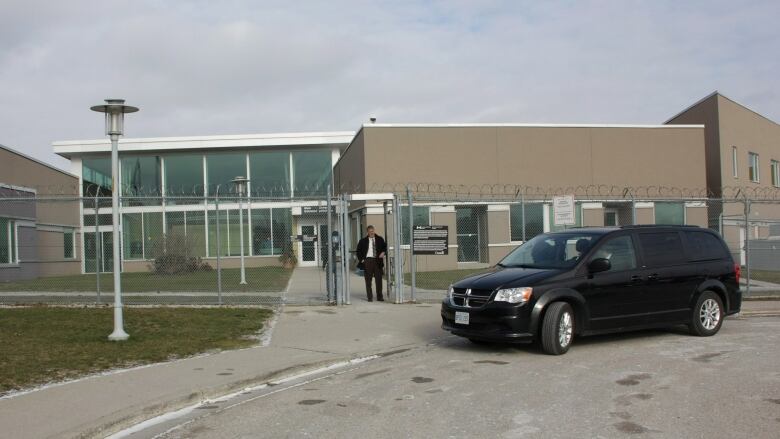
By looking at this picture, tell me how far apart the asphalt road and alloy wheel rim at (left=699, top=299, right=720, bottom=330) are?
2.40 feet

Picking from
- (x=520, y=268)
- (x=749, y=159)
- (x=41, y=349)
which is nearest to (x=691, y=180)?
(x=749, y=159)

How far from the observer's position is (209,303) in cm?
1451

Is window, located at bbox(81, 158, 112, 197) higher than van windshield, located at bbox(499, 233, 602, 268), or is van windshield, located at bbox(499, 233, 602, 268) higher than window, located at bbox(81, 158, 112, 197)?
window, located at bbox(81, 158, 112, 197)

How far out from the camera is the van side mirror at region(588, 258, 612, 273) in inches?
361

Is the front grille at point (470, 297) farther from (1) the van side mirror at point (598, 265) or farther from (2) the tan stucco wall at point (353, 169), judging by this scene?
(2) the tan stucco wall at point (353, 169)

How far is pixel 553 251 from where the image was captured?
9.91 metres

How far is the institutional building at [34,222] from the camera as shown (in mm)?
15031

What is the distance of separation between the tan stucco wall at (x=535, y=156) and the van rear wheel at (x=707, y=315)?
56.0 ft

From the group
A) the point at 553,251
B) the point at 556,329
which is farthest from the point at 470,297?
the point at 553,251

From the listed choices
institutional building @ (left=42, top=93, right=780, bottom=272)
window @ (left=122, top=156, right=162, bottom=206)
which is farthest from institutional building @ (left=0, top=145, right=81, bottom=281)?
window @ (left=122, top=156, right=162, bottom=206)

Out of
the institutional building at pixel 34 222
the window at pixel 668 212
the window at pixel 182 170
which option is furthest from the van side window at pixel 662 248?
the window at pixel 182 170

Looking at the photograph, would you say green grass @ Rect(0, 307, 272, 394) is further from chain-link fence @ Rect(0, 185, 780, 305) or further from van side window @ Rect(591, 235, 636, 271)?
van side window @ Rect(591, 235, 636, 271)

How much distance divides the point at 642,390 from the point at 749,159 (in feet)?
96.7

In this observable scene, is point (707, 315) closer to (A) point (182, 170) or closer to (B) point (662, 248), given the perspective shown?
(B) point (662, 248)
